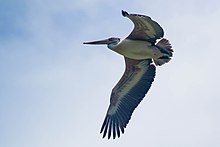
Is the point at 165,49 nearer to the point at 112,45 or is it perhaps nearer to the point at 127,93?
the point at 112,45

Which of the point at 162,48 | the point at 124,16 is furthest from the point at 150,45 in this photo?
the point at 124,16

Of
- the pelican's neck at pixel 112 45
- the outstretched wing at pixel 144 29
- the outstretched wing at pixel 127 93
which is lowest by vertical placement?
the outstretched wing at pixel 127 93

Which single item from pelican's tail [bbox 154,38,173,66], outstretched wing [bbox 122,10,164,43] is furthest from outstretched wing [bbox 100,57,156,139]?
outstretched wing [bbox 122,10,164,43]

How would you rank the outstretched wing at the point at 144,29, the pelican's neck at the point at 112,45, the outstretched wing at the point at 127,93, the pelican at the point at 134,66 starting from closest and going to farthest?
1. the outstretched wing at the point at 144,29
2. the pelican at the point at 134,66
3. the pelican's neck at the point at 112,45
4. the outstretched wing at the point at 127,93

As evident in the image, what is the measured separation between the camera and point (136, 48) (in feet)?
53.6

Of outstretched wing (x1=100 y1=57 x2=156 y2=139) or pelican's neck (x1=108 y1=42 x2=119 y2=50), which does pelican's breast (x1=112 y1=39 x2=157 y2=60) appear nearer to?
pelican's neck (x1=108 y1=42 x2=119 y2=50)

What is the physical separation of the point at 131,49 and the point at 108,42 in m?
0.87

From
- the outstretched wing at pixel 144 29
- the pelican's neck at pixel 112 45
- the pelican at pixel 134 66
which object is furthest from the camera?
the pelican's neck at pixel 112 45

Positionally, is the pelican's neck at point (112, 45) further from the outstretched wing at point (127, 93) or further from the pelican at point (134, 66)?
the outstretched wing at point (127, 93)

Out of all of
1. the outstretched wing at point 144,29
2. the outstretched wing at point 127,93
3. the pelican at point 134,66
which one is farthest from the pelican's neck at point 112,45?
the outstretched wing at point 127,93

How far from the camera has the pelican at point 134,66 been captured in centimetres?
1622

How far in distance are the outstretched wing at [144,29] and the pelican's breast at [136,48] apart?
120 mm

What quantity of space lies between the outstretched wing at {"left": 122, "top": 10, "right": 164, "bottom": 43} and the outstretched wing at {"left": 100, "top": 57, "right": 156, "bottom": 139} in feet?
4.13

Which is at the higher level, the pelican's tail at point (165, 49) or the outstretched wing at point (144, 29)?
the outstretched wing at point (144, 29)
